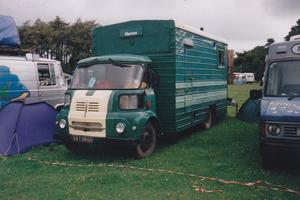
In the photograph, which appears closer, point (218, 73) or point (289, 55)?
point (289, 55)

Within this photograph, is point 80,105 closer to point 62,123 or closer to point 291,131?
point 62,123

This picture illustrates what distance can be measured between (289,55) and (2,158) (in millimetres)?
6640

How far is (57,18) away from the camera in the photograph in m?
36.4

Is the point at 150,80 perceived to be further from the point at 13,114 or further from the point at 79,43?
the point at 79,43

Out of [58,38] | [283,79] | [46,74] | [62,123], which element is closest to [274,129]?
[283,79]

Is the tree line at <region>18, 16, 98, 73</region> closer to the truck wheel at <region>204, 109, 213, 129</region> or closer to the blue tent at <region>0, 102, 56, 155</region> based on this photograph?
the truck wheel at <region>204, 109, 213, 129</region>

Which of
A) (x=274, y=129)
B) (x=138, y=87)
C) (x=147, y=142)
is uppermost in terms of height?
(x=138, y=87)

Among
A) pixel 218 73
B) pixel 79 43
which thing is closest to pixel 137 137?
pixel 218 73

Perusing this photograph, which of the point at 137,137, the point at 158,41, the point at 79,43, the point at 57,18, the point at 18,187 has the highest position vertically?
the point at 57,18

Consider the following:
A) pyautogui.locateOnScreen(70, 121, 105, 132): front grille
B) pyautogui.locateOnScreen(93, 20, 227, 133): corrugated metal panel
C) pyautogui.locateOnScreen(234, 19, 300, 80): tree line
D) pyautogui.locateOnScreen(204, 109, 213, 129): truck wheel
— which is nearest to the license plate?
pyautogui.locateOnScreen(70, 121, 105, 132): front grille

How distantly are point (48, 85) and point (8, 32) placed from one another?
7.32 ft

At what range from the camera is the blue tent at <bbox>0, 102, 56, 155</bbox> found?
901 centimetres

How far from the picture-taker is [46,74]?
11.6 m

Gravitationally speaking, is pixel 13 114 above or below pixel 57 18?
below
